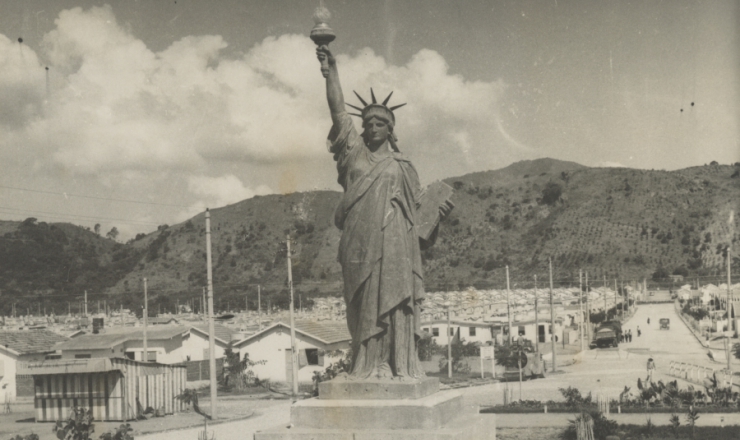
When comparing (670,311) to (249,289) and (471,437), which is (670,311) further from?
(471,437)

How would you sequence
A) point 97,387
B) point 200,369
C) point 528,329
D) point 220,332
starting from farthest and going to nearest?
1. point 528,329
2. point 220,332
3. point 200,369
4. point 97,387

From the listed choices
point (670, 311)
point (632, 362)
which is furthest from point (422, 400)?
point (670, 311)

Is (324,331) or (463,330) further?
(463,330)

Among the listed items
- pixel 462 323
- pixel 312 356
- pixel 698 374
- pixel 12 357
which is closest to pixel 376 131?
pixel 698 374

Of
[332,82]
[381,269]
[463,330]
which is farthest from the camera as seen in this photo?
[463,330]

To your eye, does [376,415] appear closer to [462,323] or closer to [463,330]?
[462,323]

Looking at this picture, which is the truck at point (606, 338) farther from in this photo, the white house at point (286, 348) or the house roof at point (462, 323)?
the white house at point (286, 348)

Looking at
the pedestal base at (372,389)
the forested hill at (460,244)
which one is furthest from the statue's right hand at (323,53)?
the forested hill at (460,244)
